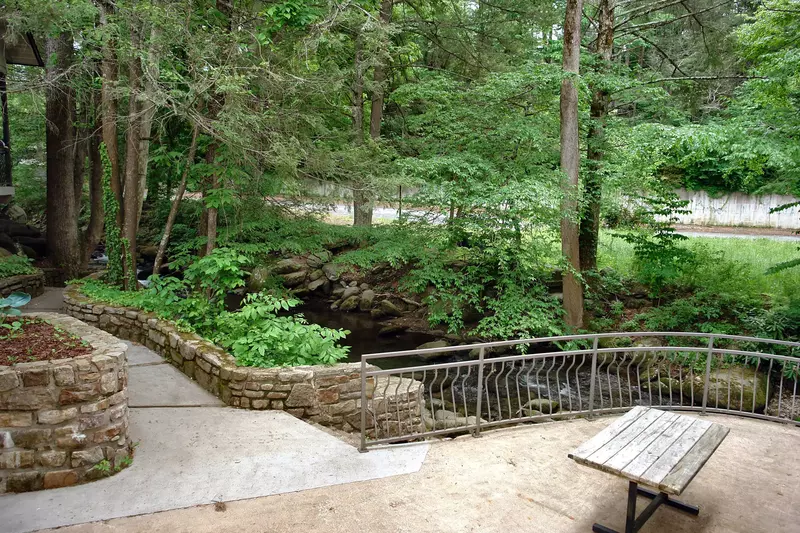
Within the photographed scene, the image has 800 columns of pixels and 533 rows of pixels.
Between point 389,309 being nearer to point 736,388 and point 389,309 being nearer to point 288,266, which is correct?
point 288,266

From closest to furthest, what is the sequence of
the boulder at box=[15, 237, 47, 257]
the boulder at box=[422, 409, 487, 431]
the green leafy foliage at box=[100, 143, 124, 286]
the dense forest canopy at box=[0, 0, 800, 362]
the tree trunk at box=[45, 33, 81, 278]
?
the boulder at box=[422, 409, 487, 431] → the dense forest canopy at box=[0, 0, 800, 362] → the green leafy foliage at box=[100, 143, 124, 286] → the tree trunk at box=[45, 33, 81, 278] → the boulder at box=[15, 237, 47, 257]

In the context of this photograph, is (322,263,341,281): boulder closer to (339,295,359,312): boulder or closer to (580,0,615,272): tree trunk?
(339,295,359,312): boulder

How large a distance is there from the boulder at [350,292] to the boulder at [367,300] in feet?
0.71

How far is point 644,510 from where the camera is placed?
422 cm

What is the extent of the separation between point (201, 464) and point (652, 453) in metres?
3.68


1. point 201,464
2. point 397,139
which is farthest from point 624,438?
point 397,139

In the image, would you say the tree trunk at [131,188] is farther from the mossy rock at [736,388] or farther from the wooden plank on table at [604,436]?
the mossy rock at [736,388]

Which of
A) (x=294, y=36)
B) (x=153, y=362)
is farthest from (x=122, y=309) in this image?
(x=294, y=36)

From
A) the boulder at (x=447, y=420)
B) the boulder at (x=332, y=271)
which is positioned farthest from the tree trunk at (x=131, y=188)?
the boulder at (x=332, y=271)

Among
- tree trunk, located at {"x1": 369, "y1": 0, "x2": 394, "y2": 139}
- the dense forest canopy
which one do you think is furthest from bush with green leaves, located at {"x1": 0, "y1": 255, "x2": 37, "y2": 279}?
tree trunk, located at {"x1": 369, "y1": 0, "x2": 394, "y2": 139}

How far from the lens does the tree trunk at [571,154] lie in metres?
11.1

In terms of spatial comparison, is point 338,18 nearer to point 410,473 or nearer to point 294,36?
point 294,36

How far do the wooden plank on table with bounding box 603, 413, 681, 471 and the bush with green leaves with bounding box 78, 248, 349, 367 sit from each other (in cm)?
335

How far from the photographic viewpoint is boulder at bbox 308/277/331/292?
16047 millimetres
